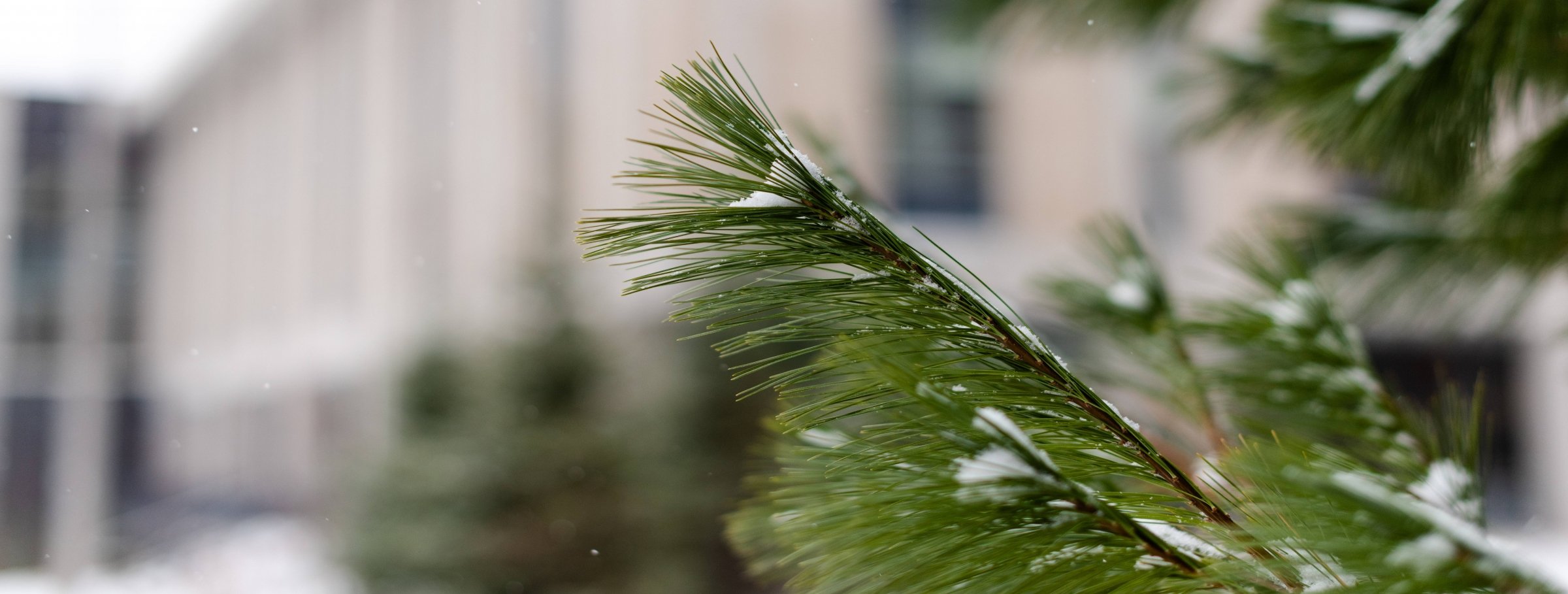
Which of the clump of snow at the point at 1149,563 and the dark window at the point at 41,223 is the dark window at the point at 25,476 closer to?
the dark window at the point at 41,223

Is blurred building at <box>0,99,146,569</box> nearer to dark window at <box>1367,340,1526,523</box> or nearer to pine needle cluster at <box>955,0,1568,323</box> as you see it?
pine needle cluster at <box>955,0,1568,323</box>

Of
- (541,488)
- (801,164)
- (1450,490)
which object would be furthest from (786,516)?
(541,488)

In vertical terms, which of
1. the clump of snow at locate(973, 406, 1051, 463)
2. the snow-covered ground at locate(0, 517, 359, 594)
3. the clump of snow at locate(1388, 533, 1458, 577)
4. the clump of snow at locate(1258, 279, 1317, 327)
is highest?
the clump of snow at locate(1258, 279, 1317, 327)

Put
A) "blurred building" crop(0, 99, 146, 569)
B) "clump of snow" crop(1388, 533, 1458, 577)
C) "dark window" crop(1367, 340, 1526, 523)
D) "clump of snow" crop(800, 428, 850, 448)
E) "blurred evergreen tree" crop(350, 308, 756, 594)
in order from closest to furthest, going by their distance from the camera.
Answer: "clump of snow" crop(1388, 533, 1458, 577) → "clump of snow" crop(800, 428, 850, 448) → "blurred evergreen tree" crop(350, 308, 756, 594) → "blurred building" crop(0, 99, 146, 569) → "dark window" crop(1367, 340, 1526, 523)

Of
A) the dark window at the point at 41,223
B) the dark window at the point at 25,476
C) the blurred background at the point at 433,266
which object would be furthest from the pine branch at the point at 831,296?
the dark window at the point at 41,223

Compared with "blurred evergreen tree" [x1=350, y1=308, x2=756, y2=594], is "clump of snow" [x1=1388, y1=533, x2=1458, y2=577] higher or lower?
higher

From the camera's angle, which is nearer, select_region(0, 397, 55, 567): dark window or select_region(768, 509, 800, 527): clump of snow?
select_region(768, 509, 800, 527): clump of snow

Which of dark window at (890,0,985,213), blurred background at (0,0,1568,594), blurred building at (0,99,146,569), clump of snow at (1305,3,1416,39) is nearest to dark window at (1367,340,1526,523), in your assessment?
blurred background at (0,0,1568,594)

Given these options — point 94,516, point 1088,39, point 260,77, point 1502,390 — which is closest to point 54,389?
point 94,516

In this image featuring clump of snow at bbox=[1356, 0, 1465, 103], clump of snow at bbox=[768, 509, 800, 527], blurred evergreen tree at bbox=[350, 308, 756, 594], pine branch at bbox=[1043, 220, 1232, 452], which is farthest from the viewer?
blurred evergreen tree at bbox=[350, 308, 756, 594]
